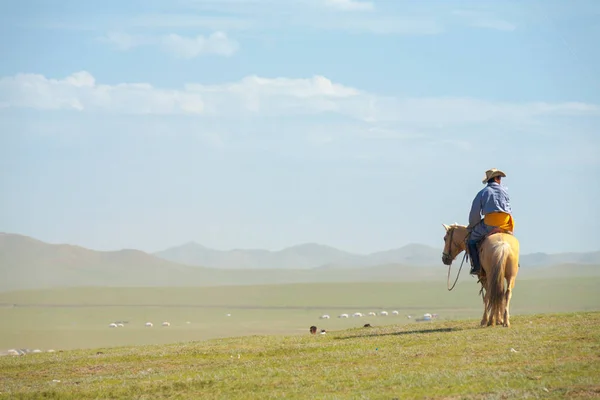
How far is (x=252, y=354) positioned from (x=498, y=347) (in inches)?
238

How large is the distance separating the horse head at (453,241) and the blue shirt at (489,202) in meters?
1.41

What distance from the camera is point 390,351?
1994 cm

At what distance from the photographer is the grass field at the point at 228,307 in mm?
66750

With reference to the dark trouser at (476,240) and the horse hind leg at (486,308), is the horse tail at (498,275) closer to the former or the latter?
the horse hind leg at (486,308)

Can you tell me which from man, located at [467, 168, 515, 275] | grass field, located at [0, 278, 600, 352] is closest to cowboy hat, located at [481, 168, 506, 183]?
man, located at [467, 168, 515, 275]

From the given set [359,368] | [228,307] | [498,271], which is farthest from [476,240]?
[228,307]

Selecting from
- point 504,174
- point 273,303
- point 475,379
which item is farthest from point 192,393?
point 273,303

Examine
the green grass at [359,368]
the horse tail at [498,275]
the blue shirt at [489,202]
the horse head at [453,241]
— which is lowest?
the green grass at [359,368]

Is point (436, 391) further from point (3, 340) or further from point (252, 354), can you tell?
point (3, 340)

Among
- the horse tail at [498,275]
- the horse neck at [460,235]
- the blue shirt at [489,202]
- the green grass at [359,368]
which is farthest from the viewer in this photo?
the horse neck at [460,235]

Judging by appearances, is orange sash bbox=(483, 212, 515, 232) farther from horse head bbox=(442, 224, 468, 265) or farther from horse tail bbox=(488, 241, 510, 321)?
horse head bbox=(442, 224, 468, 265)

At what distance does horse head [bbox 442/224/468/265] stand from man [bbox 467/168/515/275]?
1.18 meters

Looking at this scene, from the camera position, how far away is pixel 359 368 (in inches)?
714

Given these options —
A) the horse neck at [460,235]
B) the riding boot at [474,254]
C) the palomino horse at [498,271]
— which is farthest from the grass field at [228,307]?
the palomino horse at [498,271]
